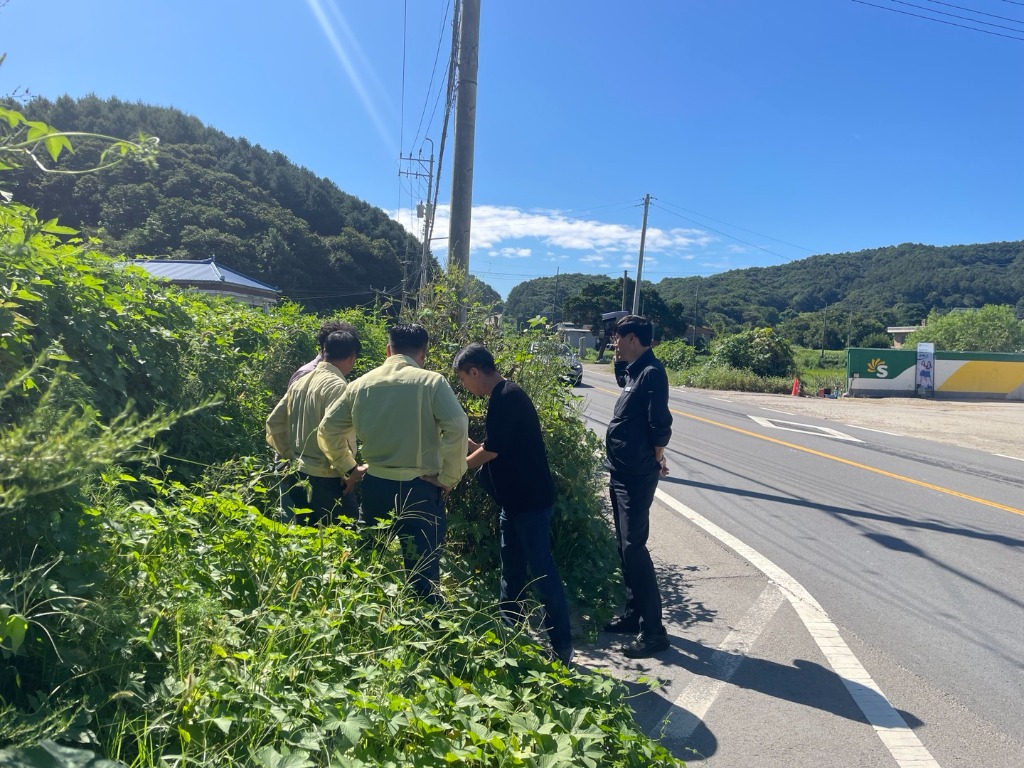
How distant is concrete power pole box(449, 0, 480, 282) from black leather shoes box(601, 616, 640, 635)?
409 cm

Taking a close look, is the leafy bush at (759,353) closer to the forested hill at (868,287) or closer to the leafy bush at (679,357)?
the leafy bush at (679,357)

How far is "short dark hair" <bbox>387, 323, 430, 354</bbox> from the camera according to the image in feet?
12.5

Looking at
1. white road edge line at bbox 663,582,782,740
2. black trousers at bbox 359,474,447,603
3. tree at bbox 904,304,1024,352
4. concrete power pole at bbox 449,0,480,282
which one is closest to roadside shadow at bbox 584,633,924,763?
white road edge line at bbox 663,582,782,740

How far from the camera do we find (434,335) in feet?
17.7

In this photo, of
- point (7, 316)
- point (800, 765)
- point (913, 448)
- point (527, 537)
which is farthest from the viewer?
point (913, 448)

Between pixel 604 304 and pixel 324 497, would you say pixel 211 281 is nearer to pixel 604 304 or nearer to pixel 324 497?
pixel 324 497

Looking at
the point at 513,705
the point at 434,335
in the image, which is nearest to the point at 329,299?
the point at 434,335

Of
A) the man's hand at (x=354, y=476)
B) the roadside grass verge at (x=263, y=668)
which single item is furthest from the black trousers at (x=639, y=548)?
the man's hand at (x=354, y=476)

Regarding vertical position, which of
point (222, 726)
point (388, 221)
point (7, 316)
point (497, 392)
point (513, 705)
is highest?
point (388, 221)

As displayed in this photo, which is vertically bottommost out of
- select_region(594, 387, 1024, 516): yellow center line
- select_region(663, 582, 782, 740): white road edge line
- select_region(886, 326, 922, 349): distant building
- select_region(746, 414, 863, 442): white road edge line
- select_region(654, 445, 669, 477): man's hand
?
select_region(663, 582, 782, 740): white road edge line

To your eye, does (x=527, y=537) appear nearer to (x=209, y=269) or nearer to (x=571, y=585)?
(x=571, y=585)

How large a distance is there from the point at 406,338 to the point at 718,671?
2603mm

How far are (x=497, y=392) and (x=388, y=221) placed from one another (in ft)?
217

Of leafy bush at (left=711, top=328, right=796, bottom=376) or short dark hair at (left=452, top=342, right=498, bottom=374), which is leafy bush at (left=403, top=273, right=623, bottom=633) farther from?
leafy bush at (left=711, top=328, right=796, bottom=376)
